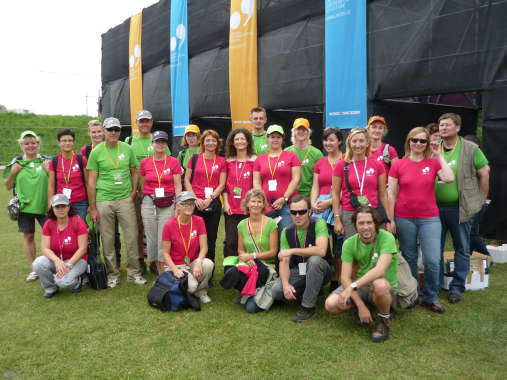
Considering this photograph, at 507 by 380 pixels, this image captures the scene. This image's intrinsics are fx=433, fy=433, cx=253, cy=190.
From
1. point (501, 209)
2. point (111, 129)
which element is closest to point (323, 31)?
point (501, 209)

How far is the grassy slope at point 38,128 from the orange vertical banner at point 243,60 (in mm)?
18529

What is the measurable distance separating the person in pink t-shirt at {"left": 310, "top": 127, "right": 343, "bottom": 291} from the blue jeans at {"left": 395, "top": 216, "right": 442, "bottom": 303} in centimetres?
55

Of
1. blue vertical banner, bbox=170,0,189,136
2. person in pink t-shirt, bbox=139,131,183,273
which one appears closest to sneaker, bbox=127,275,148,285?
person in pink t-shirt, bbox=139,131,183,273

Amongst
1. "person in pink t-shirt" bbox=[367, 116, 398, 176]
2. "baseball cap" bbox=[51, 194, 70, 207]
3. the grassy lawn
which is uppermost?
"person in pink t-shirt" bbox=[367, 116, 398, 176]

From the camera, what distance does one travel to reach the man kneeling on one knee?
310 cm

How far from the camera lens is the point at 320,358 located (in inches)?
111

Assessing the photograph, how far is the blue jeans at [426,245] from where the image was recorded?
3.53 m

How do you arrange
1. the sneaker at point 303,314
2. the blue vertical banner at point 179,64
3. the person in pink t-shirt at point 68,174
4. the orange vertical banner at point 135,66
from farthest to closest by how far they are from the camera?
1. the orange vertical banner at point 135,66
2. the blue vertical banner at point 179,64
3. the person in pink t-shirt at point 68,174
4. the sneaker at point 303,314

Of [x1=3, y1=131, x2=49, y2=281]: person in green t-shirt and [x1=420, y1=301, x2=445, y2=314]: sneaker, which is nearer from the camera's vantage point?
[x1=420, y1=301, x2=445, y2=314]: sneaker

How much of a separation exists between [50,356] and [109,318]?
70 centimetres

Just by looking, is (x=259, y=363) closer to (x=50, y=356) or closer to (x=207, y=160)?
(x=50, y=356)

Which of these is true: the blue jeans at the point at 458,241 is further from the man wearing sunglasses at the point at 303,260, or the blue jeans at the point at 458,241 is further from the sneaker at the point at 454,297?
the man wearing sunglasses at the point at 303,260

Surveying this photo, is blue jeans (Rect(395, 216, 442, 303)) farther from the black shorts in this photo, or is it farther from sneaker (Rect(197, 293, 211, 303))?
the black shorts

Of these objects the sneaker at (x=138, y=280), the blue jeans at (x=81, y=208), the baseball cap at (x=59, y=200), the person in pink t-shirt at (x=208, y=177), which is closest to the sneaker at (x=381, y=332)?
the person in pink t-shirt at (x=208, y=177)
